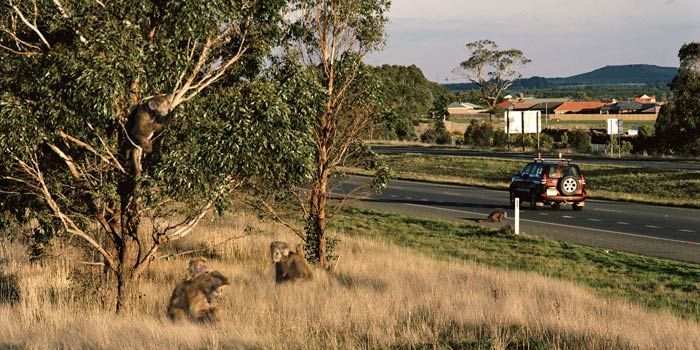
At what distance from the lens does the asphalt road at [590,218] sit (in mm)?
20656

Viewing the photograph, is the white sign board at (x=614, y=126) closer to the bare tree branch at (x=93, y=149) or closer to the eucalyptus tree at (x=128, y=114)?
the eucalyptus tree at (x=128, y=114)

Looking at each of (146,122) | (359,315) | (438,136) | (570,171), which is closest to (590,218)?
(570,171)

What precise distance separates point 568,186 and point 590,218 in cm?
204

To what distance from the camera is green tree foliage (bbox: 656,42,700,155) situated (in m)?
51.4

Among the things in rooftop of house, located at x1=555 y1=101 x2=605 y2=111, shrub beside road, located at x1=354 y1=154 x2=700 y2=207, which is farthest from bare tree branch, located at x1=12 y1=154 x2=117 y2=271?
rooftop of house, located at x1=555 y1=101 x2=605 y2=111

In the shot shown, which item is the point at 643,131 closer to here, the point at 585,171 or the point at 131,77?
the point at 585,171

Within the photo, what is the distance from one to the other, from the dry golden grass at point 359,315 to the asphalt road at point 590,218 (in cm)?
634

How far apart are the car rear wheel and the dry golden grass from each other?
12607 millimetres

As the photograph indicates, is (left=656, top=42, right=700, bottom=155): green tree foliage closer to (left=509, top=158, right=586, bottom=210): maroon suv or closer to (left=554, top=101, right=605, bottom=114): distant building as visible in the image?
(left=509, top=158, right=586, bottom=210): maroon suv

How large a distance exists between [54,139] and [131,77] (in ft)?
4.67

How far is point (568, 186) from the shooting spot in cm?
2825

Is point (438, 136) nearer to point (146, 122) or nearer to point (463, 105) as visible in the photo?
point (146, 122)

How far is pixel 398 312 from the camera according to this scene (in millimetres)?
11250

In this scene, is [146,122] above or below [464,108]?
below
